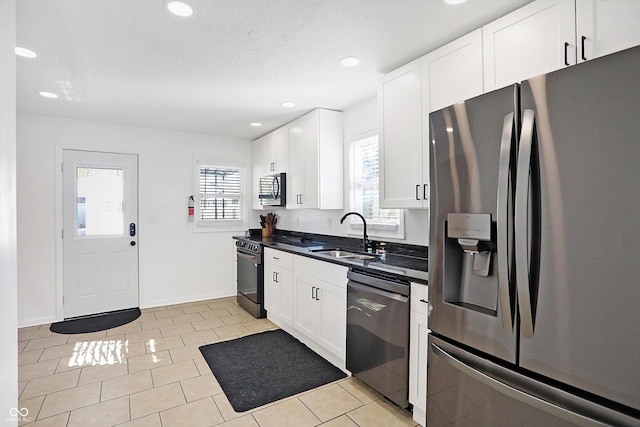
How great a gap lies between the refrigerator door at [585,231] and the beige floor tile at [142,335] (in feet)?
11.8

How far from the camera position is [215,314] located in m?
4.41

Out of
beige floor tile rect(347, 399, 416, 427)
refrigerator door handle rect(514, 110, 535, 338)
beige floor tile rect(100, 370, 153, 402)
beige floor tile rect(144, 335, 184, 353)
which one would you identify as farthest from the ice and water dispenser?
beige floor tile rect(144, 335, 184, 353)

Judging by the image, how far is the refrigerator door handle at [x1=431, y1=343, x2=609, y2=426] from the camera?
1.10m

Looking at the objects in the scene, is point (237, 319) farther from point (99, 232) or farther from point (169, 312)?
point (99, 232)

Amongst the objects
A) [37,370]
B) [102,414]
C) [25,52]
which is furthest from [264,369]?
[25,52]

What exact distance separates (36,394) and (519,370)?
3.19 metres

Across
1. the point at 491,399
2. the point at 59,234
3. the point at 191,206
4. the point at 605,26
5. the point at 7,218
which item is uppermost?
the point at 605,26

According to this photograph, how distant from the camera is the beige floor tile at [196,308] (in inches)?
179

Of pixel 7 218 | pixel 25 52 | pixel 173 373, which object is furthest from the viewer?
pixel 173 373

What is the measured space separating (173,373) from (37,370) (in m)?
1.18

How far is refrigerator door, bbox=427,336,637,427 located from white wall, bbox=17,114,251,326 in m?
4.15

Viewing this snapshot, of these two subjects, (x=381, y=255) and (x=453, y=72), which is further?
(x=381, y=255)

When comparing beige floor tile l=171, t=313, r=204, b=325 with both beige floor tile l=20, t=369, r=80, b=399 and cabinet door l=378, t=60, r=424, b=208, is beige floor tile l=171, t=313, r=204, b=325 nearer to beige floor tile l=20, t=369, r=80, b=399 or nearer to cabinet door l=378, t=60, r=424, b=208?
beige floor tile l=20, t=369, r=80, b=399

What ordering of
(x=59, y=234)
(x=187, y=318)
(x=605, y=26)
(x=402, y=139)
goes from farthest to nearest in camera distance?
1. (x=187, y=318)
2. (x=59, y=234)
3. (x=402, y=139)
4. (x=605, y=26)
